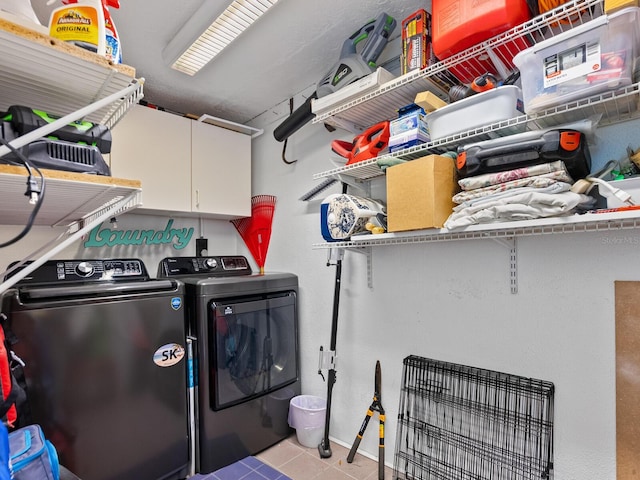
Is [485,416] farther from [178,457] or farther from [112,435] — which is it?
[112,435]

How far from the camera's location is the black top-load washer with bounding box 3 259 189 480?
156cm

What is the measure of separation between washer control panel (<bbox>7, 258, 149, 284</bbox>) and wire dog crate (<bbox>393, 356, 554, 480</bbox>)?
1.70 metres

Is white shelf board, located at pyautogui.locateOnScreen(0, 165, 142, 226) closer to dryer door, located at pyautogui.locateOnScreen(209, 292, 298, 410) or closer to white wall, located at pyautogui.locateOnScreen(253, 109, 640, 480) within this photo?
dryer door, located at pyautogui.locateOnScreen(209, 292, 298, 410)

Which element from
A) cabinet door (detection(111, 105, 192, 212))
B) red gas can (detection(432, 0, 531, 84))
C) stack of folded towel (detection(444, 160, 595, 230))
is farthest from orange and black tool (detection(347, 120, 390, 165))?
cabinet door (detection(111, 105, 192, 212))

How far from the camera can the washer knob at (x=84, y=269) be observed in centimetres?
196

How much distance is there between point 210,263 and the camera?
105 inches

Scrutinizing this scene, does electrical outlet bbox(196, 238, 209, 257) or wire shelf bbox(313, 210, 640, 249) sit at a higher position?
wire shelf bbox(313, 210, 640, 249)

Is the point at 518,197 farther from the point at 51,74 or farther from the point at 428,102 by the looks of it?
the point at 51,74

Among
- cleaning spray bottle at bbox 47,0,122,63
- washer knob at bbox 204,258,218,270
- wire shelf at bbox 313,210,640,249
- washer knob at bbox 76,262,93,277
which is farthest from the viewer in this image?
washer knob at bbox 204,258,218,270

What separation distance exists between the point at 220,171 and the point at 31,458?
2150mm

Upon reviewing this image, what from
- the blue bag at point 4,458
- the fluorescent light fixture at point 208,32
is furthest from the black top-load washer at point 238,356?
the fluorescent light fixture at point 208,32

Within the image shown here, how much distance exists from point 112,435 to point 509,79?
245 centimetres

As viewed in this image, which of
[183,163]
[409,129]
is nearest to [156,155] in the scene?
[183,163]

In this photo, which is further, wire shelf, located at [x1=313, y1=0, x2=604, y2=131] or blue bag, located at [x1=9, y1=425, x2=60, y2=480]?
wire shelf, located at [x1=313, y1=0, x2=604, y2=131]
